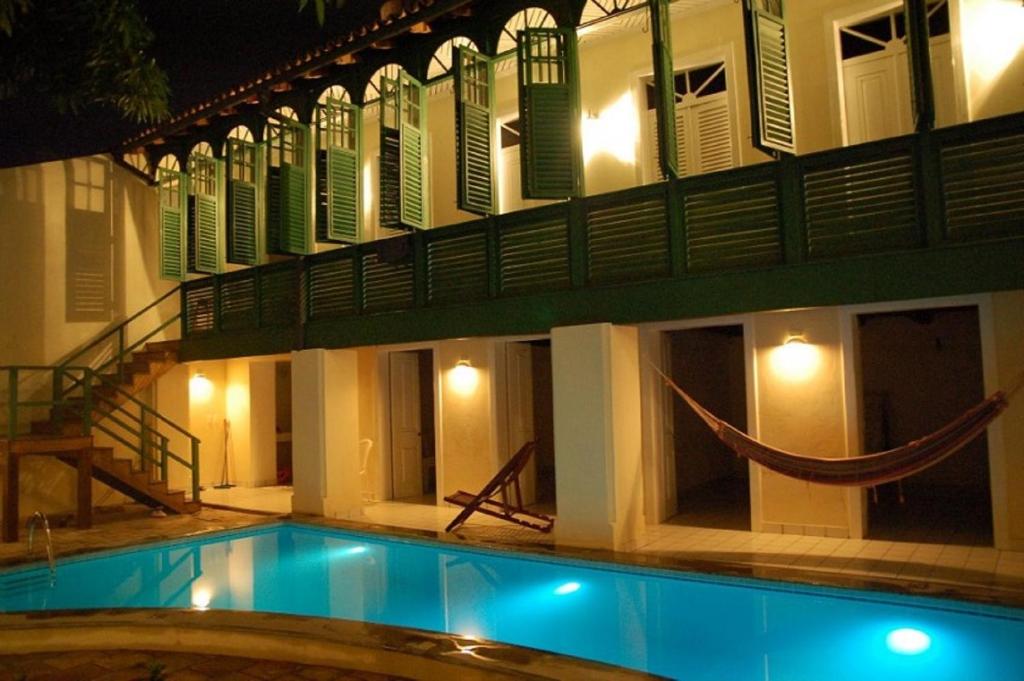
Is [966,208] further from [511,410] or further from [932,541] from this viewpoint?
[511,410]

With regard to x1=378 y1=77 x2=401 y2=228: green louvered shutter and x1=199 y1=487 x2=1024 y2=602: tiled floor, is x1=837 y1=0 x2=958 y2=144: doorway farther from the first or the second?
x1=378 y1=77 x2=401 y2=228: green louvered shutter

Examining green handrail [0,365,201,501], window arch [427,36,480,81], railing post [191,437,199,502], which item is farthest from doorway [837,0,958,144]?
green handrail [0,365,201,501]

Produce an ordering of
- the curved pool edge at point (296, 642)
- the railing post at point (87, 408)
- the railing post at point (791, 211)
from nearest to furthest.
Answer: the curved pool edge at point (296, 642), the railing post at point (791, 211), the railing post at point (87, 408)

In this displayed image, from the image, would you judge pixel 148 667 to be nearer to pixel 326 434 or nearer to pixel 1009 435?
pixel 326 434

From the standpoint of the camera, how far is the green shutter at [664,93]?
24.6 ft

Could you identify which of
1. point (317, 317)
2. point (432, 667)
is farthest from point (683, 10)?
point (432, 667)

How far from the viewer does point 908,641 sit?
539 cm

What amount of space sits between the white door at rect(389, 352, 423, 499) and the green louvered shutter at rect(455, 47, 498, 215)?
435 centimetres

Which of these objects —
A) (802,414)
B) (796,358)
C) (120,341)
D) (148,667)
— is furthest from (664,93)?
(120,341)

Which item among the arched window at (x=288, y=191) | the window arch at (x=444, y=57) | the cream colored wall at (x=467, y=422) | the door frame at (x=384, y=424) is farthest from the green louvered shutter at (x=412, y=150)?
the door frame at (x=384, y=424)

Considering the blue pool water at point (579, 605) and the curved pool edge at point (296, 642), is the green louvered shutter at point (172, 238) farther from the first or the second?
the curved pool edge at point (296, 642)

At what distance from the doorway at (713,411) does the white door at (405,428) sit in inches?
163

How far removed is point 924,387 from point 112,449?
12160 millimetres

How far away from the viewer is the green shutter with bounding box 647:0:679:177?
7.49 m
